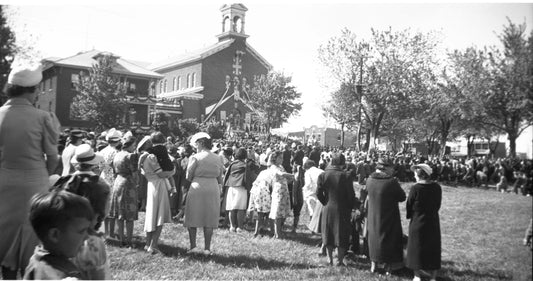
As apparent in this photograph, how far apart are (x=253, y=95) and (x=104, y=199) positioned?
156ft

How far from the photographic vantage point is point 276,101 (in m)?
44.2

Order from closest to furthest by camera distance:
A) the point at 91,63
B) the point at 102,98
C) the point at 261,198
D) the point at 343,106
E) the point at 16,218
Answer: the point at 16,218, the point at 261,198, the point at 102,98, the point at 343,106, the point at 91,63

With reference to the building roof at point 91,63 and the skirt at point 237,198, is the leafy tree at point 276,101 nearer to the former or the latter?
the building roof at point 91,63

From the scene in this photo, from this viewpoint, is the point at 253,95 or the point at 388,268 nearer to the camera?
the point at 388,268

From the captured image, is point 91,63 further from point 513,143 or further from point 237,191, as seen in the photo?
point 513,143

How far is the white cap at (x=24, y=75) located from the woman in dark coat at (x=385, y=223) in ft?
16.8

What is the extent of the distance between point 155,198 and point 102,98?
75.8 ft

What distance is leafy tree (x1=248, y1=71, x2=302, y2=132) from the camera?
43844 millimetres

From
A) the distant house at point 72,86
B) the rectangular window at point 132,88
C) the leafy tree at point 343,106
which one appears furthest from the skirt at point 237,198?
the rectangular window at point 132,88

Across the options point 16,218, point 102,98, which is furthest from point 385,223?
point 102,98

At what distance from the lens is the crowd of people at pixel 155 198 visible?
Result: 2.37 m

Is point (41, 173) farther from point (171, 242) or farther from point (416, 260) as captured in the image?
point (416, 260)

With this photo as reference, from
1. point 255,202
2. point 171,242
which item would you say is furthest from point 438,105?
point 171,242

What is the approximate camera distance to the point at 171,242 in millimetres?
7887
